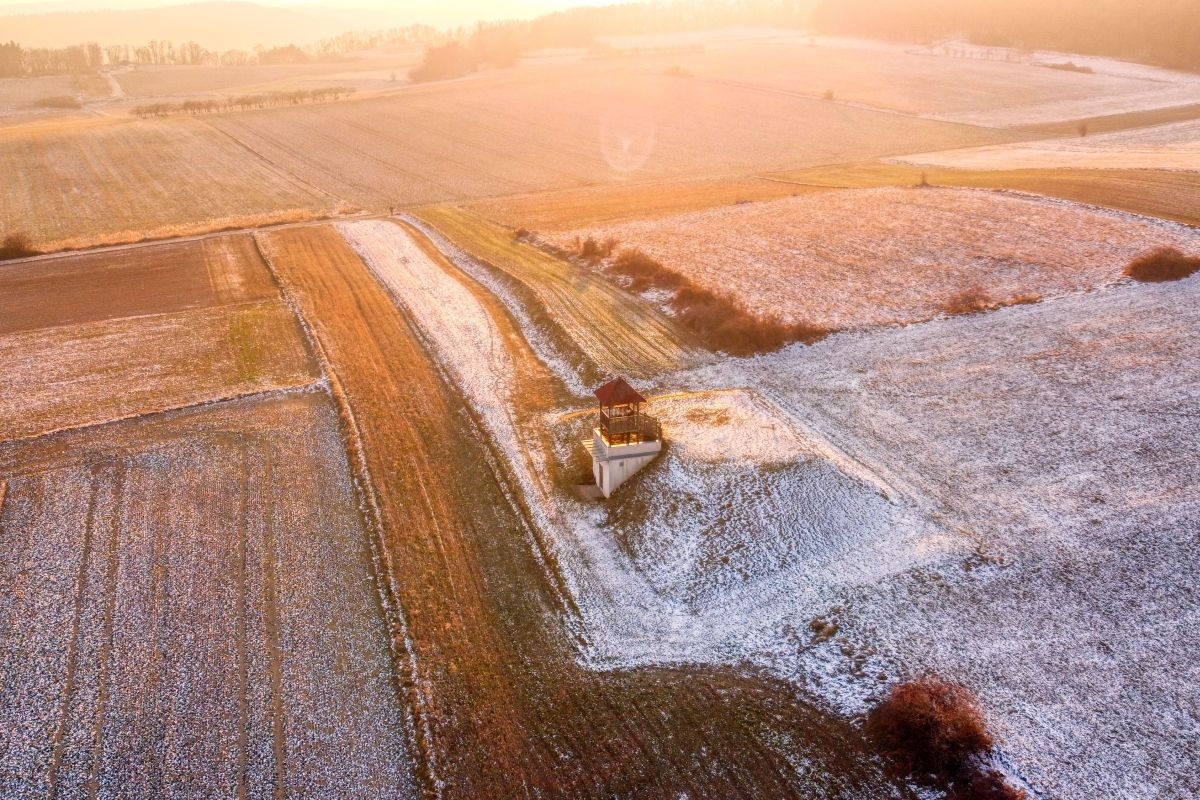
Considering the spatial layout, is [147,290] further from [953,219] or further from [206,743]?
[953,219]

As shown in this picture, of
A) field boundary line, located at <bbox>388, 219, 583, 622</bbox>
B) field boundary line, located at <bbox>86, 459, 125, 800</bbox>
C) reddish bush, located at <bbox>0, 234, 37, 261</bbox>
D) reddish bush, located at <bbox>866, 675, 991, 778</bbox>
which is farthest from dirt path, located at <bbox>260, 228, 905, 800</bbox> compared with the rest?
reddish bush, located at <bbox>0, 234, 37, 261</bbox>

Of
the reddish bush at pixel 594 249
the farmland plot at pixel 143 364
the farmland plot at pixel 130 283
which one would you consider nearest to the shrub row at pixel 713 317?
the reddish bush at pixel 594 249

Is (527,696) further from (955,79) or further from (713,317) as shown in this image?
(955,79)

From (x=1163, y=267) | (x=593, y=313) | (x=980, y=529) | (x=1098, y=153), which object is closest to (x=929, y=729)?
(x=980, y=529)

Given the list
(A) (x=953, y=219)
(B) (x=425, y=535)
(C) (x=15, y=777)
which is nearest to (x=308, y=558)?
(B) (x=425, y=535)

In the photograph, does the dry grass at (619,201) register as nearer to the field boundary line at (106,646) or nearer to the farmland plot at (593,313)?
the farmland plot at (593,313)
